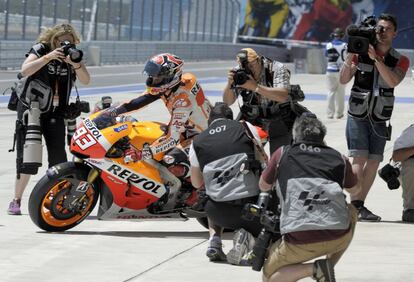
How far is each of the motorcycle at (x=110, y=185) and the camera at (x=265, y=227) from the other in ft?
7.75

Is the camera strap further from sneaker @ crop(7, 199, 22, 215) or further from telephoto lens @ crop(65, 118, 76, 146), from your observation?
sneaker @ crop(7, 199, 22, 215)

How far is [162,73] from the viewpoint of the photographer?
34.1 feet

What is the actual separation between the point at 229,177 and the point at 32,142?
9.54ft

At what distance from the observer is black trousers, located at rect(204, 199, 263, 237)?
28.2 ft

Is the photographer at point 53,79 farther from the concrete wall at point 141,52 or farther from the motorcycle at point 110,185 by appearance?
the concrete wall at point 141,52

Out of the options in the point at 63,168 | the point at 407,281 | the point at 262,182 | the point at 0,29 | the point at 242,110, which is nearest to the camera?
the point at 262,182

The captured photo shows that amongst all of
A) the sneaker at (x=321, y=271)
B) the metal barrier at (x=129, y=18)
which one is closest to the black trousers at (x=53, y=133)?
the sneaker at (x=321, y=271)

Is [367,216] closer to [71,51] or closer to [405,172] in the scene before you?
[405,172]

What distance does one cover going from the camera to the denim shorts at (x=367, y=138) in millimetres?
10906

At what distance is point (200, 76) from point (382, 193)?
28.6 m

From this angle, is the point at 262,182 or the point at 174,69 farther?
the point at 174,69

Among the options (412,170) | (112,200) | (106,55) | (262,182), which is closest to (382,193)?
(412,170)

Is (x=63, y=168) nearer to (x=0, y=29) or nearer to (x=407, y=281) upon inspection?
(x=407, y=281)

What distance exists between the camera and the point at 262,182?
745 centimetres
